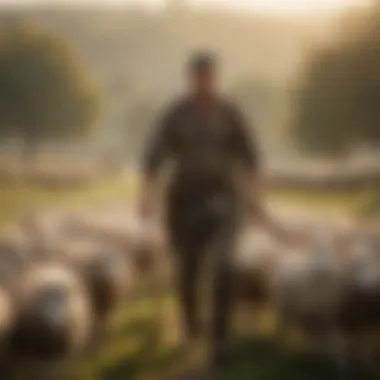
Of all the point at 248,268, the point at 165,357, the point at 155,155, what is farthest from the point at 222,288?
the point at 155,155

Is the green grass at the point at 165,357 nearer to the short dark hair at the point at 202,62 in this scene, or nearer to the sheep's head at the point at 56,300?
the sheep's head at the point at 56,300

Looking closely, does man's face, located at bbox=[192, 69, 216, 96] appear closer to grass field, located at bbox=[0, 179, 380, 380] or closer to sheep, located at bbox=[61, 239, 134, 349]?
grass field, located at bbox=[0, 179, 380, 380]

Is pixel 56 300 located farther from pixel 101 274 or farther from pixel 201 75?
pixel 201 75

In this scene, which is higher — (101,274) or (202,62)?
(202,62)

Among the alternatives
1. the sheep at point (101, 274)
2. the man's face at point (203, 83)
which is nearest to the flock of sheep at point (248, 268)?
the sheep at point (101, 274)

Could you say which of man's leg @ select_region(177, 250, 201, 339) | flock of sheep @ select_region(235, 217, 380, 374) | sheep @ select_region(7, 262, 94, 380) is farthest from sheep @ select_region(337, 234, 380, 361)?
sheep @ select_region(7, 262, 94, 380)

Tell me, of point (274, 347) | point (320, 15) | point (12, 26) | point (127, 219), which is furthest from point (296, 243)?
point (12, 26)
